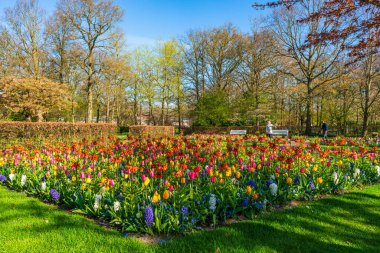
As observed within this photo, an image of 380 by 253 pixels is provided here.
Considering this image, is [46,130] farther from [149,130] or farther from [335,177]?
[335,177]

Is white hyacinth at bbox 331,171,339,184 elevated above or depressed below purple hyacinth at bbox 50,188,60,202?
above

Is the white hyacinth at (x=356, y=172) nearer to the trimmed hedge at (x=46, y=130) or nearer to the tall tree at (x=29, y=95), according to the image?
the trimmed hedge at (x=46, y=130)

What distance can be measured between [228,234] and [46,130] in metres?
11.3

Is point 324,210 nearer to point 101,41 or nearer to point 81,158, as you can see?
point 81,158

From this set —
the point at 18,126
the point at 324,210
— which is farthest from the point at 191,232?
the point at 18,126

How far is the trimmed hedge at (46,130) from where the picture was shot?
10.9 m

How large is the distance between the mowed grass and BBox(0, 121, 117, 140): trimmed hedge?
8.22m

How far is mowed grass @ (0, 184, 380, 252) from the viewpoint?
2.77m

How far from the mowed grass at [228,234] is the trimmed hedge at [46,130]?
27.0 feet

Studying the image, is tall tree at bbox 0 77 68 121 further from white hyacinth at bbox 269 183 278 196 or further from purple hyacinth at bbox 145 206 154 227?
white hyacinth at bbox 269 183 278 196

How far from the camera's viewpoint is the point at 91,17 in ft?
73.0

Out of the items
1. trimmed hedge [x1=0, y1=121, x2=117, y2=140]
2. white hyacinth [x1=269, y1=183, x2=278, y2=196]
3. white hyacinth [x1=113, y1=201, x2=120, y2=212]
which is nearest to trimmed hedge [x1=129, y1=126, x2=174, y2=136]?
trimmed hedge [x1=0, y1=121, x2=117, y2=140]

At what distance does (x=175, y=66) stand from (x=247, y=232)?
1241 inches

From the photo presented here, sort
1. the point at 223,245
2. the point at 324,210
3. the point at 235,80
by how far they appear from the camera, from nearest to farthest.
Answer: the point at 223,245 → the point at 324,210 → the point at 235,80
